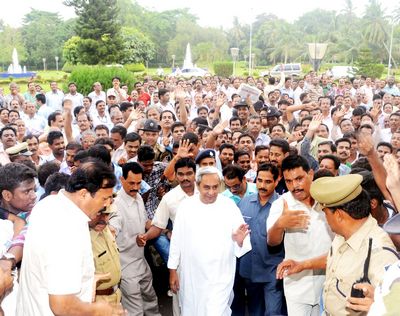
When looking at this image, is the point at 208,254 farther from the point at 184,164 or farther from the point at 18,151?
the point at 18,151

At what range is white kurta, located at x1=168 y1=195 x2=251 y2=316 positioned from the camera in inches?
154

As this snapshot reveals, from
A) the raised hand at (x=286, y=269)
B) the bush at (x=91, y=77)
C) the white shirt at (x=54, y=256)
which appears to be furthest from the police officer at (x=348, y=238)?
the bush at (x=91, y=77)

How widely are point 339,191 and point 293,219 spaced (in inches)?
32.2

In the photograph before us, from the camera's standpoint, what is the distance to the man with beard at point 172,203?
14.8ft

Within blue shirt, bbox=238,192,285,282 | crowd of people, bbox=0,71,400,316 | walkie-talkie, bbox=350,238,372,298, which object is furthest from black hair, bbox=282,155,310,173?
walkie-talkie, bbox=350,238,372,298

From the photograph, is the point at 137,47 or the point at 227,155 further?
the point at 137,47

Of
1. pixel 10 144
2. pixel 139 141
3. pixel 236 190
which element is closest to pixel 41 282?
pixel 236 190

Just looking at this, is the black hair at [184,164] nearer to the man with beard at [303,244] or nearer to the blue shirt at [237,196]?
the blue shirt at [237,196]

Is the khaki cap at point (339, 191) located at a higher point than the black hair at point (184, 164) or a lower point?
higher

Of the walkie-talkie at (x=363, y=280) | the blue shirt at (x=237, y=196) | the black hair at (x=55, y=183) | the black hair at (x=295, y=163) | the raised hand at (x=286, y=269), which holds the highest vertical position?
the black hair at (x=295, y=163)

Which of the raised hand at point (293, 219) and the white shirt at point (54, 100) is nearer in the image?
the raised hand at point (293, 219)

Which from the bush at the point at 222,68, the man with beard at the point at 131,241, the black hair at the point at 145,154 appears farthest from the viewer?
the bush at the point at 222,68

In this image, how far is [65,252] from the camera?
2.45 meters

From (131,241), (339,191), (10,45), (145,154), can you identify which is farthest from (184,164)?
(10,45)
